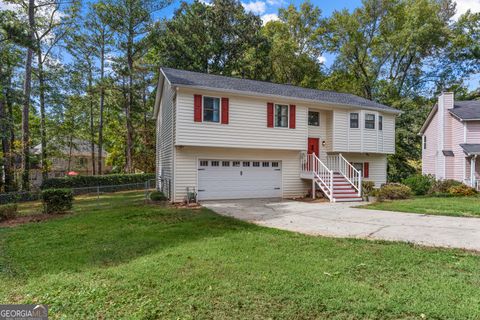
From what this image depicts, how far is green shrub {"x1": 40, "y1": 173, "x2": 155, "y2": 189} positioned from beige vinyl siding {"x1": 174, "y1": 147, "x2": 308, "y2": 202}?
9.83 metres

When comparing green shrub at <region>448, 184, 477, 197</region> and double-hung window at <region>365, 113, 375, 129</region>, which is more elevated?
double-hung window at <region>365, 113, 375, 129</region>

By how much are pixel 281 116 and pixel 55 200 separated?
9957 mm

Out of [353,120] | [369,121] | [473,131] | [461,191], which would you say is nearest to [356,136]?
[353,120]

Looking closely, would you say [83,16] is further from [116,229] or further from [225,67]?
[116,229]

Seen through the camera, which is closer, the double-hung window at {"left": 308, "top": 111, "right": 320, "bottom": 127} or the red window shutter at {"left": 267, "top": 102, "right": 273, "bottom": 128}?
the red window shutter at {"left": 267, "top": 102, "right": 273, "bottom": 128}

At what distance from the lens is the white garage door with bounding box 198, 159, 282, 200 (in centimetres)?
1262

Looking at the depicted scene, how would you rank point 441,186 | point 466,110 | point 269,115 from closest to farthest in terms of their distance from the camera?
point 269,115 < point 441,186 < point 466,110

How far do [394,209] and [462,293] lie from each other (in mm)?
6890

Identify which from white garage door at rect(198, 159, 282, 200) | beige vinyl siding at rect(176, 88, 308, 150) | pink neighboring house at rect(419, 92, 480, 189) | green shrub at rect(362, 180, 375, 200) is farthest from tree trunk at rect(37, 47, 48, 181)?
pink neighboring house at rect(419, 92, 480, 189)

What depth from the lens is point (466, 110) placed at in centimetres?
1847

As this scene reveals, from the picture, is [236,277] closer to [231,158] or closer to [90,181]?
[231,158]

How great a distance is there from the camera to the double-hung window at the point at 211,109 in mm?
11984

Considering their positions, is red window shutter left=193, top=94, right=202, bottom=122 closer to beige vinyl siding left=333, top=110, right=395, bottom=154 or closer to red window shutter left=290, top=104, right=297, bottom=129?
red window shutter left=290, top=104, right=297, bottom=129

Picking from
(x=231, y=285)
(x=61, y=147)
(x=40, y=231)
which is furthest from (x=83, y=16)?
(x=231, y=285)
